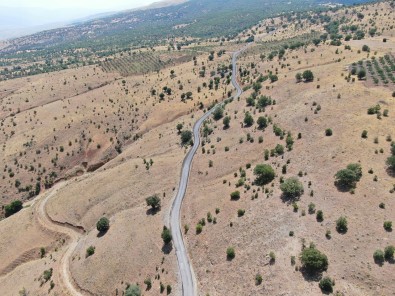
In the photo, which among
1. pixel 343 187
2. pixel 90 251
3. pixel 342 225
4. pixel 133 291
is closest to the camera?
pixel 342 225

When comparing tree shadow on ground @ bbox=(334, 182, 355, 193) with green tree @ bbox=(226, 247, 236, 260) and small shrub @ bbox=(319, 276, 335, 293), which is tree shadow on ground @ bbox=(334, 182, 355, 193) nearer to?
small shrub @ bbox=(319, 276, 335, 293)

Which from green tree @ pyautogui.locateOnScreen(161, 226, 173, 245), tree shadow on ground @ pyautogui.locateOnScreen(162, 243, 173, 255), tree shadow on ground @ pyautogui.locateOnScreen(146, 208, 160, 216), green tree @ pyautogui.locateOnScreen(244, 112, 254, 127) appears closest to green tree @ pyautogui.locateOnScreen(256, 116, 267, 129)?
green tree @ pyautogui.locateOnScreen(244, 112, 254, 127)

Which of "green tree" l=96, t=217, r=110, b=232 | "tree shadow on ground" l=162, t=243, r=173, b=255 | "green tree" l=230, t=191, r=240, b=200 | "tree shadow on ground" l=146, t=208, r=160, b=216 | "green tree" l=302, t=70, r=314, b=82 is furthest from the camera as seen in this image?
"green tree" l=302, t=70, r=314, b=82

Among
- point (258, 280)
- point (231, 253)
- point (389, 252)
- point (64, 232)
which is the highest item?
→ point (389, 252)

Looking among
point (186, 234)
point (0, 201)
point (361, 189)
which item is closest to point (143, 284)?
point (186, 234)

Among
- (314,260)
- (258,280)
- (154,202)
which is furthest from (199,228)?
(314,260)

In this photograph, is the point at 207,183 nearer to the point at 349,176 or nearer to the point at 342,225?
the point at 349,176

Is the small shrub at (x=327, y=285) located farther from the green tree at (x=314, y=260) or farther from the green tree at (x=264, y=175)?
the green tree at (x=264, y=175)
